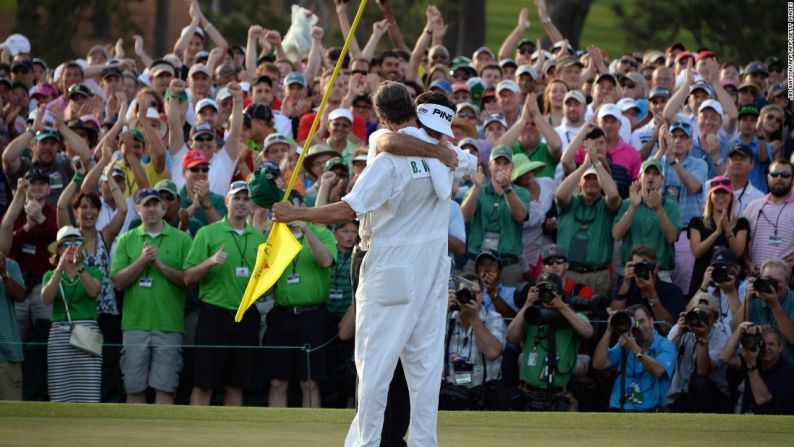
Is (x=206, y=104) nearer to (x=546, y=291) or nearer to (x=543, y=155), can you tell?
(x=543, y=155)

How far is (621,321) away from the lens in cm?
1214

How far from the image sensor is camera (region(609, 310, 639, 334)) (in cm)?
1211

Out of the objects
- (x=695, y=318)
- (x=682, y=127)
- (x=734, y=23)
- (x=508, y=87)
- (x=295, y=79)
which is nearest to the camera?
(x=695, y=318)

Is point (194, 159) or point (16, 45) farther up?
point (16, 45)

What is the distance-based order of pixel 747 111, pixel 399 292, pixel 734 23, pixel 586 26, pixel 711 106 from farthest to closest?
pixel 586 26
pixel 734 23
pixel 747 111
pixel 711 106
pixel 399 292

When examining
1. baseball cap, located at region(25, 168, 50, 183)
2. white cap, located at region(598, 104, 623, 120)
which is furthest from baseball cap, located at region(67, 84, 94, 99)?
white cap, located at region(598, 104, 623, 120)

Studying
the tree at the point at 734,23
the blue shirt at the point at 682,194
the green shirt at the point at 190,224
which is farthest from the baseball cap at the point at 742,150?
the tree at the point at 734,23

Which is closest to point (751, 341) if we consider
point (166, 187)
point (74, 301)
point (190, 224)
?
point (190, 224)

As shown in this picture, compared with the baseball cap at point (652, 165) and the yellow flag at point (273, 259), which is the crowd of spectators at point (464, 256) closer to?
the baseball cap at point (652, 165)

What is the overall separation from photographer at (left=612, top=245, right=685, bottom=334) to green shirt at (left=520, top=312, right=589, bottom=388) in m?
0.70

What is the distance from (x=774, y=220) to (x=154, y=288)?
539cm

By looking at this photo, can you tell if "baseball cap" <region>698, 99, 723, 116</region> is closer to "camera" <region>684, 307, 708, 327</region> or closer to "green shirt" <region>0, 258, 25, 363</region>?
"camera" <region>684, 307, 708, 327</region>

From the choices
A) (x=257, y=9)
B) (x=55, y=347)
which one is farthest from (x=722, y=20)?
(x=55, y=347)

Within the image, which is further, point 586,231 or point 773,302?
point 586,231
